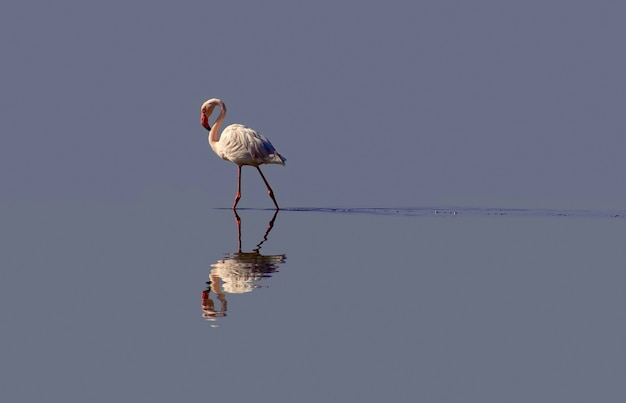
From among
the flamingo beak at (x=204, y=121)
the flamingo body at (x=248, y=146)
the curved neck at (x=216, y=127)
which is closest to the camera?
the flamingo body at (x=248, y=146)

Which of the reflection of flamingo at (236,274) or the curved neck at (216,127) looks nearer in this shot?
the reflection of flamingo at (236,274)

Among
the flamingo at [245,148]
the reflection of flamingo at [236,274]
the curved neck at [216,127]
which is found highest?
the curved neck at [216,127]

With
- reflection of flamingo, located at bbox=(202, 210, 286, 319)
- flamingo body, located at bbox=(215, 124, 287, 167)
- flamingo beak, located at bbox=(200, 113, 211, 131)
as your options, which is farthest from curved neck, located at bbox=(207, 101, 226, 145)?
reflection of flamingo, located at bbox=(202, 210, 286, 319)

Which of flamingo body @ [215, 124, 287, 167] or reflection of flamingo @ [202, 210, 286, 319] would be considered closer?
reflection of flamingo @ [202, 210, 286, 319]

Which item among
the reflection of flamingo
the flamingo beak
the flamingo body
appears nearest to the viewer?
the reflection of flamingo

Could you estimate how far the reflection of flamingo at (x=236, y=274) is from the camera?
33.2ft

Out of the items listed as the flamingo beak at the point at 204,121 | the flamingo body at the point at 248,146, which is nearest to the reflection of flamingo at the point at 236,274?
the flamingo body at the point at 248,146

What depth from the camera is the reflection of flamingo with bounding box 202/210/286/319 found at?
10123 millimetres

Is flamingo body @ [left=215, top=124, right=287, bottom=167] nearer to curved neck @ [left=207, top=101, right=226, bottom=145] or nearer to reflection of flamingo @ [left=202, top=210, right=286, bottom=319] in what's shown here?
curved neck @ [left=207, top=101, right=226, bottom=145]

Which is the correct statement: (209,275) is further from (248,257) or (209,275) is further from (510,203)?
(510,203)

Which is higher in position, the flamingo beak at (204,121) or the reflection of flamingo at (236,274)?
the flamingo beak at (204,121)

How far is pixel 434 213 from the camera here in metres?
21.3

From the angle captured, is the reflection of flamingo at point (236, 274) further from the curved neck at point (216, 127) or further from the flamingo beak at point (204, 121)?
the flamingo beak at point (204, 121)

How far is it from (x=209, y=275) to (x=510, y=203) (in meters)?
15.4
